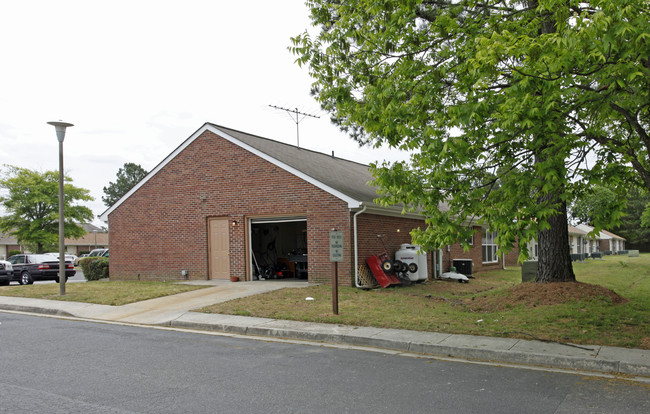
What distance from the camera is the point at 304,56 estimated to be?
10.0m

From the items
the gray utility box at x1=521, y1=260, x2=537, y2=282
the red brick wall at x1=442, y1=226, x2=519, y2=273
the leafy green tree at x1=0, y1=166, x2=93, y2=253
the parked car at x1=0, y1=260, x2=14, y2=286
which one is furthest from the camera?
the leafy green tree at x1=0, y1=166, x2=93, y2=253

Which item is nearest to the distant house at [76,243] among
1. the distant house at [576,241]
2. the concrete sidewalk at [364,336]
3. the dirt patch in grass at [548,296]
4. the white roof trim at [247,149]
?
the white roof trim at [247,149]

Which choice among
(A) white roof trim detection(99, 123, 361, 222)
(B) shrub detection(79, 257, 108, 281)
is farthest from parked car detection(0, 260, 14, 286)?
(A) white roof trim detection(99, 123, 361, 222)

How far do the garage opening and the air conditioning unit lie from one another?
22.3 feet

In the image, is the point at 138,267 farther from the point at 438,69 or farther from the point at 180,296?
the point at 438,69

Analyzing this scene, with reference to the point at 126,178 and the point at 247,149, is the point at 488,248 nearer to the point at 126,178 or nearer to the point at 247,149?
the point at 247,149

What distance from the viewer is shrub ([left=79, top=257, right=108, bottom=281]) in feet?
71.7

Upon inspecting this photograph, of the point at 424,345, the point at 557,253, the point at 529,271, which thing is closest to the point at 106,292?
the point at 424,345

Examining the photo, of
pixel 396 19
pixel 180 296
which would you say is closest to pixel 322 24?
pixel 396 19

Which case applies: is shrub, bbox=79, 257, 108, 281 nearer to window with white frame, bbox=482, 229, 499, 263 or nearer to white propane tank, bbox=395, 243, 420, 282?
white propane tank, bbox=395, 243, 420, 282

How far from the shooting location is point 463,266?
22.0 meters

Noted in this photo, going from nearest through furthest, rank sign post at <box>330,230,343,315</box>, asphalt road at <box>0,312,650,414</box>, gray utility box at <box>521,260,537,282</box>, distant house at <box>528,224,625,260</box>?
asphalt road at <box>0,312,650,414</box> < sign post at <box>330,230,343,315</box> < gray utility box at <box>521,260,537,282</box> < distant house at <box>528,224,625,260</box>

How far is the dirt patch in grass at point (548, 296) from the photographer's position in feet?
36.1

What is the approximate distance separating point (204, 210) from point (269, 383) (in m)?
12.7
